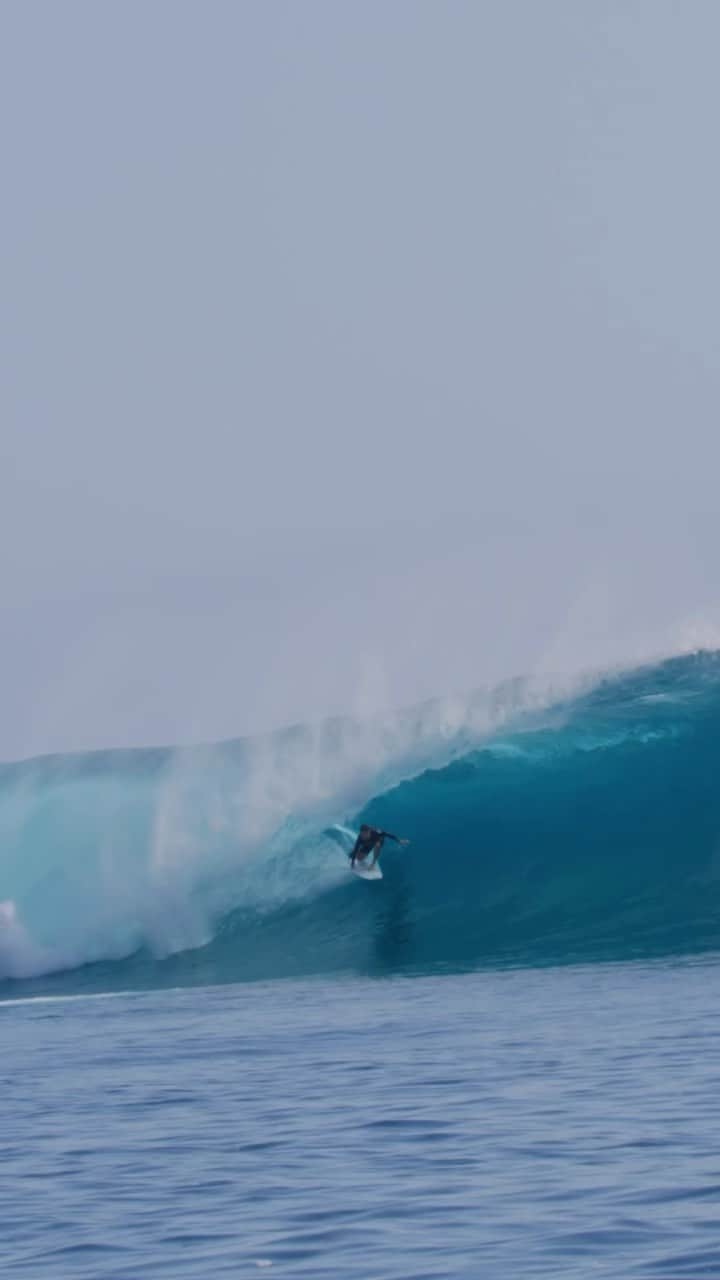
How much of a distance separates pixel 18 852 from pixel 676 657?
1012 cm

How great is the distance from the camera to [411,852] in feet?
70.7

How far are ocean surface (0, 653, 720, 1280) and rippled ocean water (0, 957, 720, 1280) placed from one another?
0.03 meters

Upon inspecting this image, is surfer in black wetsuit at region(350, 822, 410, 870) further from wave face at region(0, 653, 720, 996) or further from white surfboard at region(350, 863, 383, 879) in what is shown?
wave face at region(0, 653, 720, 996)

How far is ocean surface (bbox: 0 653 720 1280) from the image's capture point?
6.98 metres

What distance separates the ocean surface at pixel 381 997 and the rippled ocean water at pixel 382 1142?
1.1 inches

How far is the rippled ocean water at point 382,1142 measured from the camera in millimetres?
6535

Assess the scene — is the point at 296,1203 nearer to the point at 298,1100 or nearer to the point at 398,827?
the point at 298,1100

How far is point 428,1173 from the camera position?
7.66 m

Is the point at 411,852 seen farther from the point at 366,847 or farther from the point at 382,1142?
the point at 382,1142

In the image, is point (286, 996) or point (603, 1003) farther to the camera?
point (286, 996)

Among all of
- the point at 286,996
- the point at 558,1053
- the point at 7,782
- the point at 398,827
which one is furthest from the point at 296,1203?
the point at 7,782

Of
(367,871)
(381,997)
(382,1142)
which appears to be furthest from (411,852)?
(382,1142)

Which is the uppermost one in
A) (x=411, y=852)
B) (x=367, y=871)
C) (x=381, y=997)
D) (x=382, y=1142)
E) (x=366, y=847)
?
(x=366, y=847)

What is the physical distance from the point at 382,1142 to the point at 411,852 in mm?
13105
